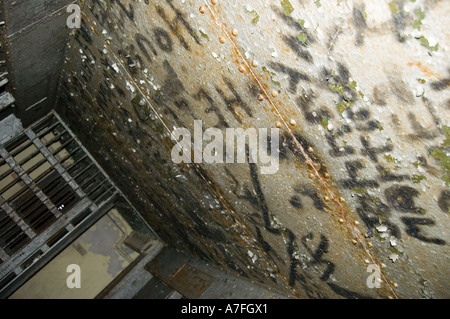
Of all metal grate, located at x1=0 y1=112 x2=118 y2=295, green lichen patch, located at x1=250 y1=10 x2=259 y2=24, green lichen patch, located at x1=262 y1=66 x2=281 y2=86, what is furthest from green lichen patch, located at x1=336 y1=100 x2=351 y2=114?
metal grate, located at x1=0 y1=112 x2=118 y2=295

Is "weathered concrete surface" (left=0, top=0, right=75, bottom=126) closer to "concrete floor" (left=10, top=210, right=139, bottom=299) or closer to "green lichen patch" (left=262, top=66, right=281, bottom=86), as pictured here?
"green lichen patch" (left=262, top=66, right=281, bottom=86)

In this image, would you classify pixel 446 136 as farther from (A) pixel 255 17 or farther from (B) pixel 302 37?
(A) pixel 255 17

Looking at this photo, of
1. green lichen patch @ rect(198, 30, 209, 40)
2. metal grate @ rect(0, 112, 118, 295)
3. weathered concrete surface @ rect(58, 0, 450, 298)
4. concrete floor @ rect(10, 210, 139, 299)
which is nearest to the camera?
weathered concrete surface @ rect(58, 0, 450, 298)

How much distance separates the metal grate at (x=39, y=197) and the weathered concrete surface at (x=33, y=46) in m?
0.37

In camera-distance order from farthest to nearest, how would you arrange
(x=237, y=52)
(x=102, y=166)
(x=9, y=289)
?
(x=102, y=166) < (x=9, y=289) < (x=237, y=52)

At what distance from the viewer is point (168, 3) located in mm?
1188

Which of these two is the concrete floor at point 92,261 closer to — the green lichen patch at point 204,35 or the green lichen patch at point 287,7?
the green lichen patch at point 204,35

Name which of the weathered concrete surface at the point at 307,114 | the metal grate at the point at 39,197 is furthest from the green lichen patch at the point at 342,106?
the metal grate at the point at 39,197

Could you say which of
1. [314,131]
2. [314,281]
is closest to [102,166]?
[314,281]

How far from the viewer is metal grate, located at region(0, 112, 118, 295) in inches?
99.3

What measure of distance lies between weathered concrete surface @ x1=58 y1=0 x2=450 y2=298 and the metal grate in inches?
39.2

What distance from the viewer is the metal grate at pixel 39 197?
2.52 metres
